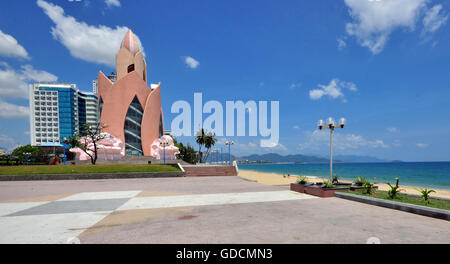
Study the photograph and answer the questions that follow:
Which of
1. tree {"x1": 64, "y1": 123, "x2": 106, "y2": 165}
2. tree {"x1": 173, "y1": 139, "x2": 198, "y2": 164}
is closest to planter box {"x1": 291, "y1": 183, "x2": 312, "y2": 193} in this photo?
tree {"x1": 64, "y1": 123, "x2": 106, "y2": 165}

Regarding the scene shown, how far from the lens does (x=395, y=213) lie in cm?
748

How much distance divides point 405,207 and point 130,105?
54.2 meters

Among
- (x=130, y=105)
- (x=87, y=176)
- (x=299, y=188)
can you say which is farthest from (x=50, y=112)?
(x=299, y=188)

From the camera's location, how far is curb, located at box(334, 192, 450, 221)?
6.67 m

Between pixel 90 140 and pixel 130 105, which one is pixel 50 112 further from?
pixel 90 140

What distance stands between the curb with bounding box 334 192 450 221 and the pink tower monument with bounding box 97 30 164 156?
5005 centimetres

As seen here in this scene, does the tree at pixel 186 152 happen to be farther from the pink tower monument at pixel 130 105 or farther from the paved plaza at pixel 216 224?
the paved plaza at pixel 216 224

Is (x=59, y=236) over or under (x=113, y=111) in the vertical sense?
under

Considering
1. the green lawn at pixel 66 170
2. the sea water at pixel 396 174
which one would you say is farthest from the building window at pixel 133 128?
the sea water at pixel 396 174

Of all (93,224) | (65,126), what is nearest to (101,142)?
(93,224)

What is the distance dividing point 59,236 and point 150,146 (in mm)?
50011

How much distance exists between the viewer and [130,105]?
51.8 m

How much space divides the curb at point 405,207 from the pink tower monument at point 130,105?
1970 inches
